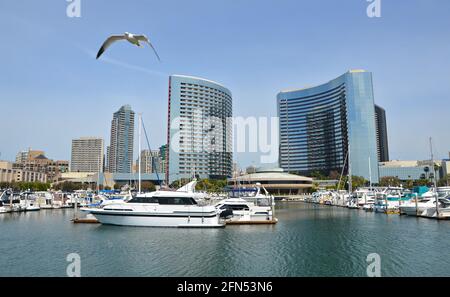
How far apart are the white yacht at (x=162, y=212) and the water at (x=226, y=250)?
4.84 feet

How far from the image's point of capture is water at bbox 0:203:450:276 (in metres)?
20.7

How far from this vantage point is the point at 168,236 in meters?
33.2

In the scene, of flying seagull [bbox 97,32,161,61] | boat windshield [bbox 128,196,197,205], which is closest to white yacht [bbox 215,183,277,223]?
boat windshield [bbox 128,196,197,205]

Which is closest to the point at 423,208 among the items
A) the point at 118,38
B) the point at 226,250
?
the point at 226,250

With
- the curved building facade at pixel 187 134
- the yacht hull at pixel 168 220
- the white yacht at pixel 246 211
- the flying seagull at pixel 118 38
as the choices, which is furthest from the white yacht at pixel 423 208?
the curved building facade at pixel 187 134

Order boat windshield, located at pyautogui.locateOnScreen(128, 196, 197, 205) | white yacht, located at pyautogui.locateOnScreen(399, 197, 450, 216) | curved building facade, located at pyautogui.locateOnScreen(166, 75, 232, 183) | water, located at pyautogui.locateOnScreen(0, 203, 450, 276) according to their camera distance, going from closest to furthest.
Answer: water, located at pyautogui.locateOnScreen(0, 203, 450, 276), boat windshield, located at pyautogui.locateOnScreen(128, 196, 197, 205), white yacht, located at pyautogui.locateOnScreen(399, 197, 450, 216), curved building facade, located at pyautogui.locateOnScreen(166, 75, 232, 183)

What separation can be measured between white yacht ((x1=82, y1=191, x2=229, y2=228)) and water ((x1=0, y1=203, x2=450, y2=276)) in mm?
1474

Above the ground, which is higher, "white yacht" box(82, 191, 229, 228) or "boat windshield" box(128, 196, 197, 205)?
"boat windshield" box(128, 196, 197, 205)

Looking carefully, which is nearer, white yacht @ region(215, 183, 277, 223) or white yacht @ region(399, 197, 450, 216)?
white yacht @ region(215, 183, 277, 223)

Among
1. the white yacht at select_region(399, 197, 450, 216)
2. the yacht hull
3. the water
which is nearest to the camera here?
the water

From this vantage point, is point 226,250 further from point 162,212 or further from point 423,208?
point 423,208

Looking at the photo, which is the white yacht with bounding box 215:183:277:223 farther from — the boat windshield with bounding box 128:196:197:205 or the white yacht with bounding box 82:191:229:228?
the boat windshield with bounding box 128:196:197:205
